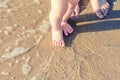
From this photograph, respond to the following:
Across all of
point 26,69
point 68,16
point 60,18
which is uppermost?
point 60,18

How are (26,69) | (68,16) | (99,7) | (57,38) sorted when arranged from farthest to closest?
1. (99,7)
2. (68,16)
3. (57,38)
4. (26,69)

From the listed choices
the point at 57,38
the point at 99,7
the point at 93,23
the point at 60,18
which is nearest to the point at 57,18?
the point at 60,18

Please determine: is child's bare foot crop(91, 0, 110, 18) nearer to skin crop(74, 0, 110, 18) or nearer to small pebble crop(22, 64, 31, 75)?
skin crop(74, 0, 110, 18)

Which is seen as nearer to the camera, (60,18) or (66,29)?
(60,18)

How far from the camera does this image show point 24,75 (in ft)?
7.82

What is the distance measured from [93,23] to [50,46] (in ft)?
1.42

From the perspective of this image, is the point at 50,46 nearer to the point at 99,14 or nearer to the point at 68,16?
the point at 68,16

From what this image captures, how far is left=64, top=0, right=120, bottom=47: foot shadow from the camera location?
268 cm

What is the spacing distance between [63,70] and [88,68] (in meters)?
0.18

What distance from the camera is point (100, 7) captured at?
284 cm

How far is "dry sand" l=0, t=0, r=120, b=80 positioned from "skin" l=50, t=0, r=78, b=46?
0.19 ft

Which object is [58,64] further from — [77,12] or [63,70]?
[77,12]

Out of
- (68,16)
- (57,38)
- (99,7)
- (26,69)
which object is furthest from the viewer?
(99,7)

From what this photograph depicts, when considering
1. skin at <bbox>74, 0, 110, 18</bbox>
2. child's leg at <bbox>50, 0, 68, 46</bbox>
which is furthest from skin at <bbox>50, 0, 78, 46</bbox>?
skin at <bbox>74, 0, 110, 18</bbox>
